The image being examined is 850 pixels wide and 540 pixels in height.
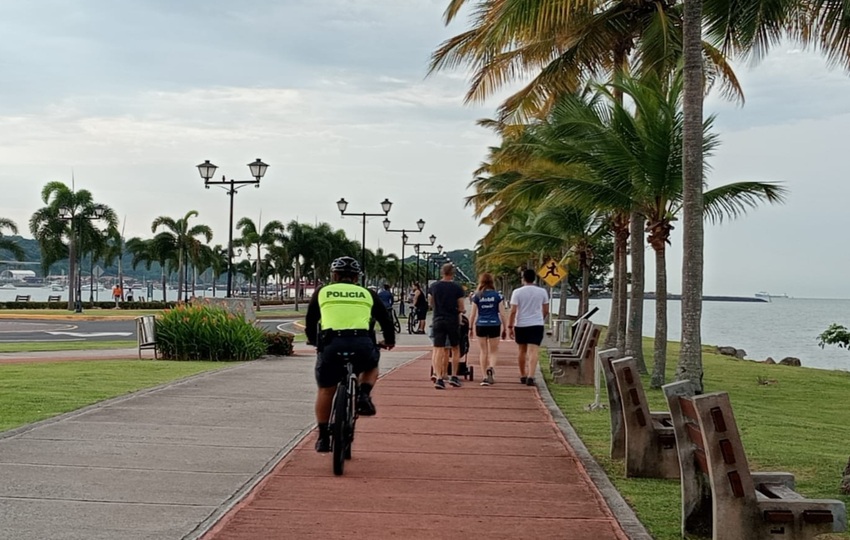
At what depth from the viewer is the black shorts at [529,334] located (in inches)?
Result: 581

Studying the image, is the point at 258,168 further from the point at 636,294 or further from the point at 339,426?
the point at 339,426

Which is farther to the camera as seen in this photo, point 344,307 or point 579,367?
point 579,367

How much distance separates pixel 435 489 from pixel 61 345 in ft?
70.3

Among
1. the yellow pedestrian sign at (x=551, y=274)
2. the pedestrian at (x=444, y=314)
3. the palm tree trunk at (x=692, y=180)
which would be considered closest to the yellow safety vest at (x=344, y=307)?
the palm tree trunk at (x=692, y=180)

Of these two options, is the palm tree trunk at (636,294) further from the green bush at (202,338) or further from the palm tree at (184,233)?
the palm tree at (184,233)

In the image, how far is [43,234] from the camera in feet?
200

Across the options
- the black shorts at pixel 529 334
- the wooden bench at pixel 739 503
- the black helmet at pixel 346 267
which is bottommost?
the wooden bench at pixel 739 503

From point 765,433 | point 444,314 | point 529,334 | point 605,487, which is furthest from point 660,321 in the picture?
point 605,487

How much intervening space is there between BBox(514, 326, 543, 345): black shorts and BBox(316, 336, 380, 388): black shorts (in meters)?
6.95

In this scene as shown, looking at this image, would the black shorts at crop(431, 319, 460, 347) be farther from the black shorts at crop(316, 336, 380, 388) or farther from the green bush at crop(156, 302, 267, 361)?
the green bush at crop(156, 302, 267, 361)

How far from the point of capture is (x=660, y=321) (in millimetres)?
17578

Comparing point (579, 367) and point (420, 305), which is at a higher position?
point (420, 305)

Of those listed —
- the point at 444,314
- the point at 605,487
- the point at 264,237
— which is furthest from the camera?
the point at 264,237

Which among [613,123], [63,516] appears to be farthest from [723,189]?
[63,516]
